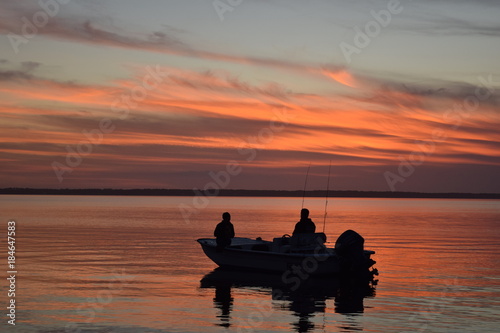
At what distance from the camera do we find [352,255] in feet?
92.1

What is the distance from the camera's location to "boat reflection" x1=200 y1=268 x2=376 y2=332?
21062 millimetres

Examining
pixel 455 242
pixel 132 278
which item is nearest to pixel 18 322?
pixel 132 278

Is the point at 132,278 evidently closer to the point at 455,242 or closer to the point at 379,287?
the point at 379,287

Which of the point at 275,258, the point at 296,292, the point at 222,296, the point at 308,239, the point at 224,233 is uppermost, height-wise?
the point at 224,233

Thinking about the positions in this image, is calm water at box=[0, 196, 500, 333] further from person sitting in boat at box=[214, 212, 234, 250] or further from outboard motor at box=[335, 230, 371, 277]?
person sitting in boat at box=[214, 212, 234, 250]

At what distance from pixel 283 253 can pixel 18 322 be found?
1278cm

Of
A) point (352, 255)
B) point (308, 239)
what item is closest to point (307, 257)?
point (308, 239)

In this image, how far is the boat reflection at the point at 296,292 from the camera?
21062 millimetres

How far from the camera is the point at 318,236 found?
94.9 ft

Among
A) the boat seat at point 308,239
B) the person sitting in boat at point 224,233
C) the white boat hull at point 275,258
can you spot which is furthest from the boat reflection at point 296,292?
the boat seat at point 308,239

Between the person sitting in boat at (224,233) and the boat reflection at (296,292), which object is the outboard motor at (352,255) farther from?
the person sitting in boat at (224,233)

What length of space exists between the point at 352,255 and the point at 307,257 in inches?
73.3

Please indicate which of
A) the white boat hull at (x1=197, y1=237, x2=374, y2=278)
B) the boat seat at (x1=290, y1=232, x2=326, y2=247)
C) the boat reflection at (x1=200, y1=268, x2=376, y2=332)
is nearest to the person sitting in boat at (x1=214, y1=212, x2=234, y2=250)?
the white boat hull at (x1=197, y1=237, x2=374, y2=278)

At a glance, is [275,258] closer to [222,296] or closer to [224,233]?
[224,233]
